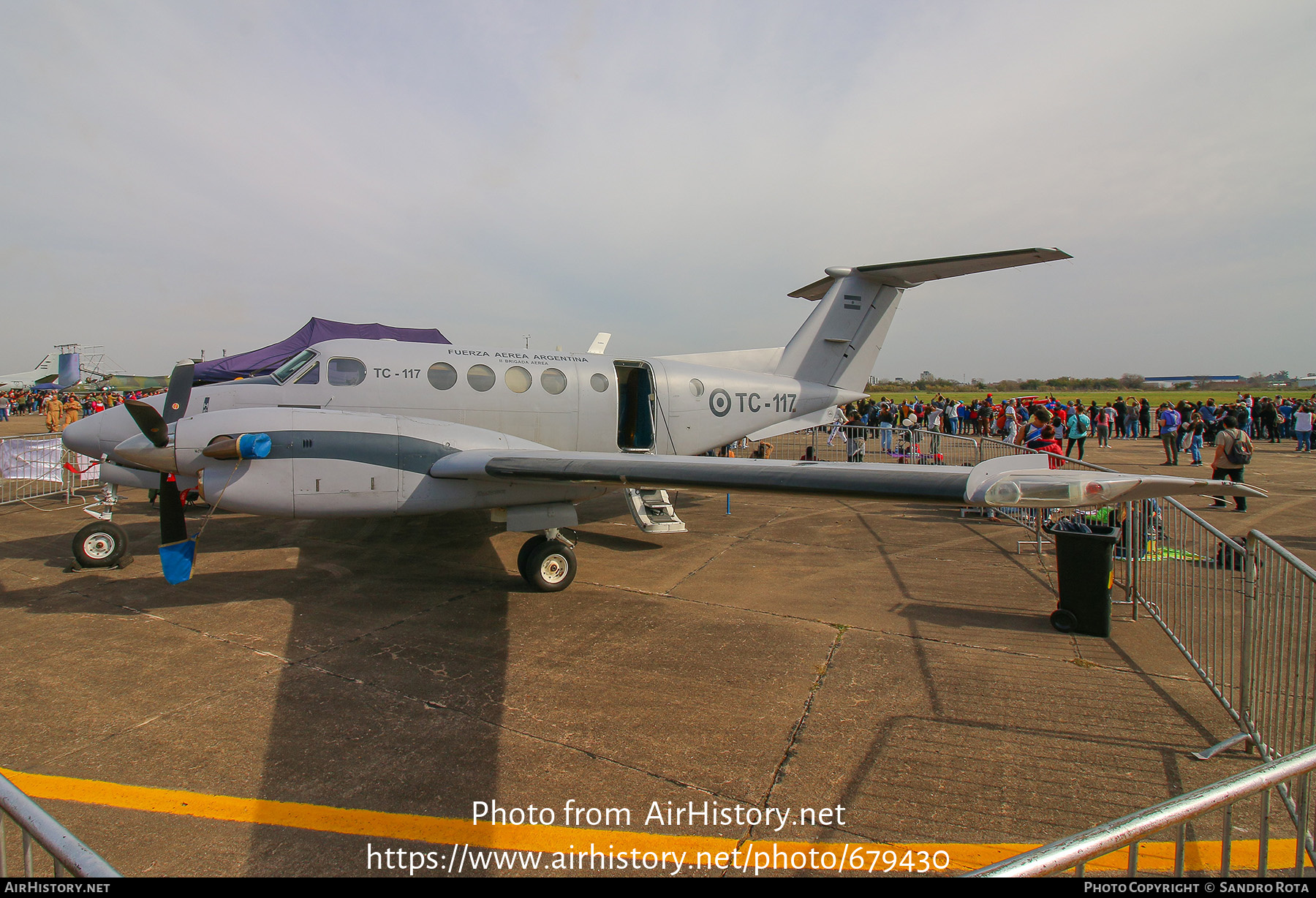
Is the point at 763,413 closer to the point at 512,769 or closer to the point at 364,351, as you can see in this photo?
the point at 364,351

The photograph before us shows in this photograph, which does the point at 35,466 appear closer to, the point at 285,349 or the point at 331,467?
the point at 285,349

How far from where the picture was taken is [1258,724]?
12.1ft

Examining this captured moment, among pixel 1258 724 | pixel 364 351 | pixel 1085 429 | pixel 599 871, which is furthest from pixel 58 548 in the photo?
pixel 1085 429

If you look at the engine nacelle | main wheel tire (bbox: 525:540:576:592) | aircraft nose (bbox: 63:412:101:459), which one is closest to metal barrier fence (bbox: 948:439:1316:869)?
the engine nacelle

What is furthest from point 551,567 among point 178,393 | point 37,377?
point 37,377

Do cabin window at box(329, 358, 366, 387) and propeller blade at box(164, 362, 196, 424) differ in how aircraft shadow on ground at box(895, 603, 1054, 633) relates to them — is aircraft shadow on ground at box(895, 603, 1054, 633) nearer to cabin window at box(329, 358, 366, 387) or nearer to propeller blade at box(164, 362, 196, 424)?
cabin window at box(329, 358, 366, 387)

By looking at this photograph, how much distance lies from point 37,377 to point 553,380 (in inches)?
3013

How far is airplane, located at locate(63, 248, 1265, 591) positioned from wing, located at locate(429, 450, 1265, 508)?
0.05 feet

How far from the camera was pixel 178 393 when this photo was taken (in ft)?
23.4

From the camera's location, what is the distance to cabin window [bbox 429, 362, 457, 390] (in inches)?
318

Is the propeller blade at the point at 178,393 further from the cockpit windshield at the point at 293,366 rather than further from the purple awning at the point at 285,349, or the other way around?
the purple awning at the point at 285,349

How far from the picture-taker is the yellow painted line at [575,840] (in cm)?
287

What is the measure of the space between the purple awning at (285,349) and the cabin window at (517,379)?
340 inches

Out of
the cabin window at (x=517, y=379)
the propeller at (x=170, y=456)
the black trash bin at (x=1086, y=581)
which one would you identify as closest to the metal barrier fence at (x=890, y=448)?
the black trash bin at (x=1086, y=581)
